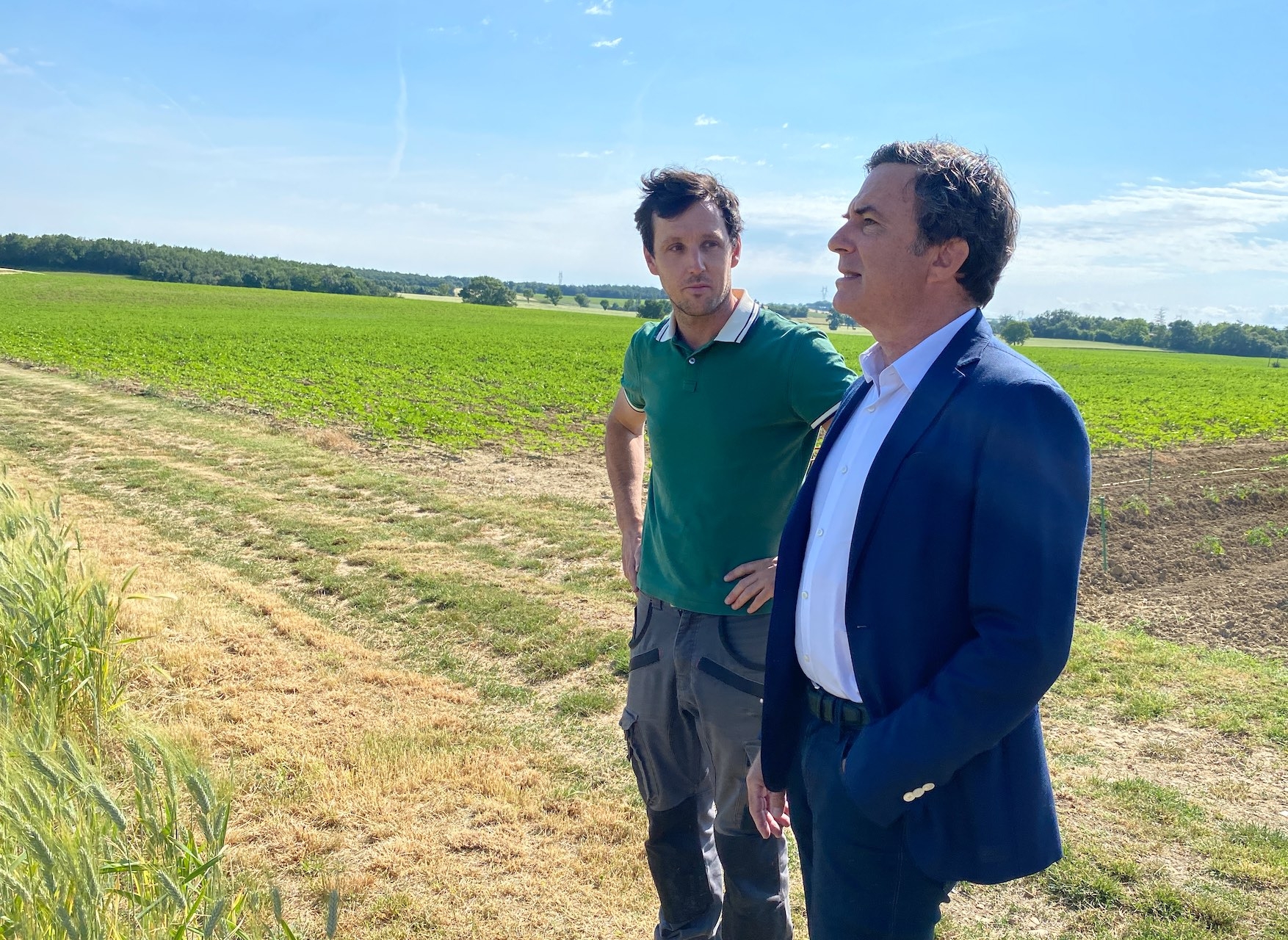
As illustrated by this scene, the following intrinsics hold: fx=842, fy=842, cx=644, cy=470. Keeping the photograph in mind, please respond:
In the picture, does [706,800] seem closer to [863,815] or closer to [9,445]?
[863,815]

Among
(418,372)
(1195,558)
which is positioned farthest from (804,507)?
(418,372)

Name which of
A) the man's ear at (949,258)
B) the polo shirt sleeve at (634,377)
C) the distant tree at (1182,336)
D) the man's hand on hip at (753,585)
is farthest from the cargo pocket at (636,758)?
the distant tree at (1182,336)

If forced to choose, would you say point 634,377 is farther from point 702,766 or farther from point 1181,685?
point 1181,685

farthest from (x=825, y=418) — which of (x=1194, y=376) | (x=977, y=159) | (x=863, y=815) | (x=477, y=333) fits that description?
(x=1194, y=376)

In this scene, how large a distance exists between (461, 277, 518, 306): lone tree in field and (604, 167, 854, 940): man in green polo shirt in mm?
95096

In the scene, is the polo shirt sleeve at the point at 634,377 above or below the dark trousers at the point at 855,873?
above

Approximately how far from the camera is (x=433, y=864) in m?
3.32

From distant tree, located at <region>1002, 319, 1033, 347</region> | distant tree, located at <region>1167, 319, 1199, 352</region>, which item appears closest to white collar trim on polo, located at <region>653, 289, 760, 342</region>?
distant tree, located at <region>1002, 319, 1033, 347</region>

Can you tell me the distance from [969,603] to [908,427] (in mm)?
329

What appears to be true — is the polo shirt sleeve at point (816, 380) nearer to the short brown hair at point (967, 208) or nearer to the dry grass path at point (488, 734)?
the short brown hair at point (967, 208)

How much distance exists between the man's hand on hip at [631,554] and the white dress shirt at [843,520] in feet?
3.92

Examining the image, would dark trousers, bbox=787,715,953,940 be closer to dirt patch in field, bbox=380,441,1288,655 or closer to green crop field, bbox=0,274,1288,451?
dirt patch in field, bbox=380,441,1288,655

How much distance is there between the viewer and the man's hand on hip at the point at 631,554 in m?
2.94

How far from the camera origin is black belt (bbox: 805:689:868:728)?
1.66m
